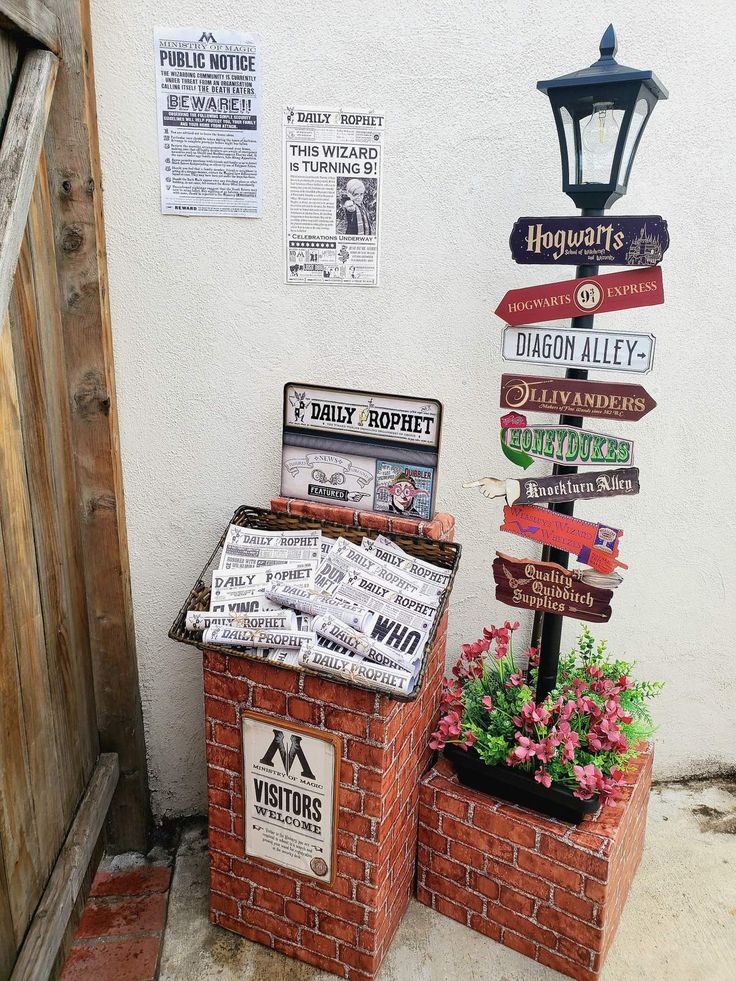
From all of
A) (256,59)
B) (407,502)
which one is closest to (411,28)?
(256,59)

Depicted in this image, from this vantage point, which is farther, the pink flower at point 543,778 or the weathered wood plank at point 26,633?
the pink flower at point 543,778

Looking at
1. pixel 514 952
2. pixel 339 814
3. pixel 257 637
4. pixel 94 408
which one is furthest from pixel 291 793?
pixel 94 408

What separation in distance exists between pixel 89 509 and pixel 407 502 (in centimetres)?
99

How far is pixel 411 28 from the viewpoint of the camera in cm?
A: 224

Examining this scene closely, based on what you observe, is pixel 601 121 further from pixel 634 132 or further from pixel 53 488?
pixel 53 488

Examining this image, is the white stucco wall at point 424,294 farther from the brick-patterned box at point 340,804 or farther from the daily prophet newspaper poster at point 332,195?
the brick-patterned box at point 340,804

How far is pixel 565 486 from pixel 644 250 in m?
0.62

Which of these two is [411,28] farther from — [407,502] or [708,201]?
[407,502]

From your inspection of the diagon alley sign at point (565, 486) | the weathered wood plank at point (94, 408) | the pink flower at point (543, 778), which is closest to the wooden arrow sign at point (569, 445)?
the diagon alley sign at point (565, 486)

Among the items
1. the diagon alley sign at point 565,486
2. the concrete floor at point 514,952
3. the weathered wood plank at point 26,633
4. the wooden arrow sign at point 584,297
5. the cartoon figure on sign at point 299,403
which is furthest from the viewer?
the cartoon figure on sign at point 299,403

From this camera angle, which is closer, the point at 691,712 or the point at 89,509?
the point at 89,509

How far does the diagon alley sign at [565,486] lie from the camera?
2.07 metres

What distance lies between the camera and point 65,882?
2127 mm

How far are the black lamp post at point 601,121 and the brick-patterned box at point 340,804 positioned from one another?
1011mm
